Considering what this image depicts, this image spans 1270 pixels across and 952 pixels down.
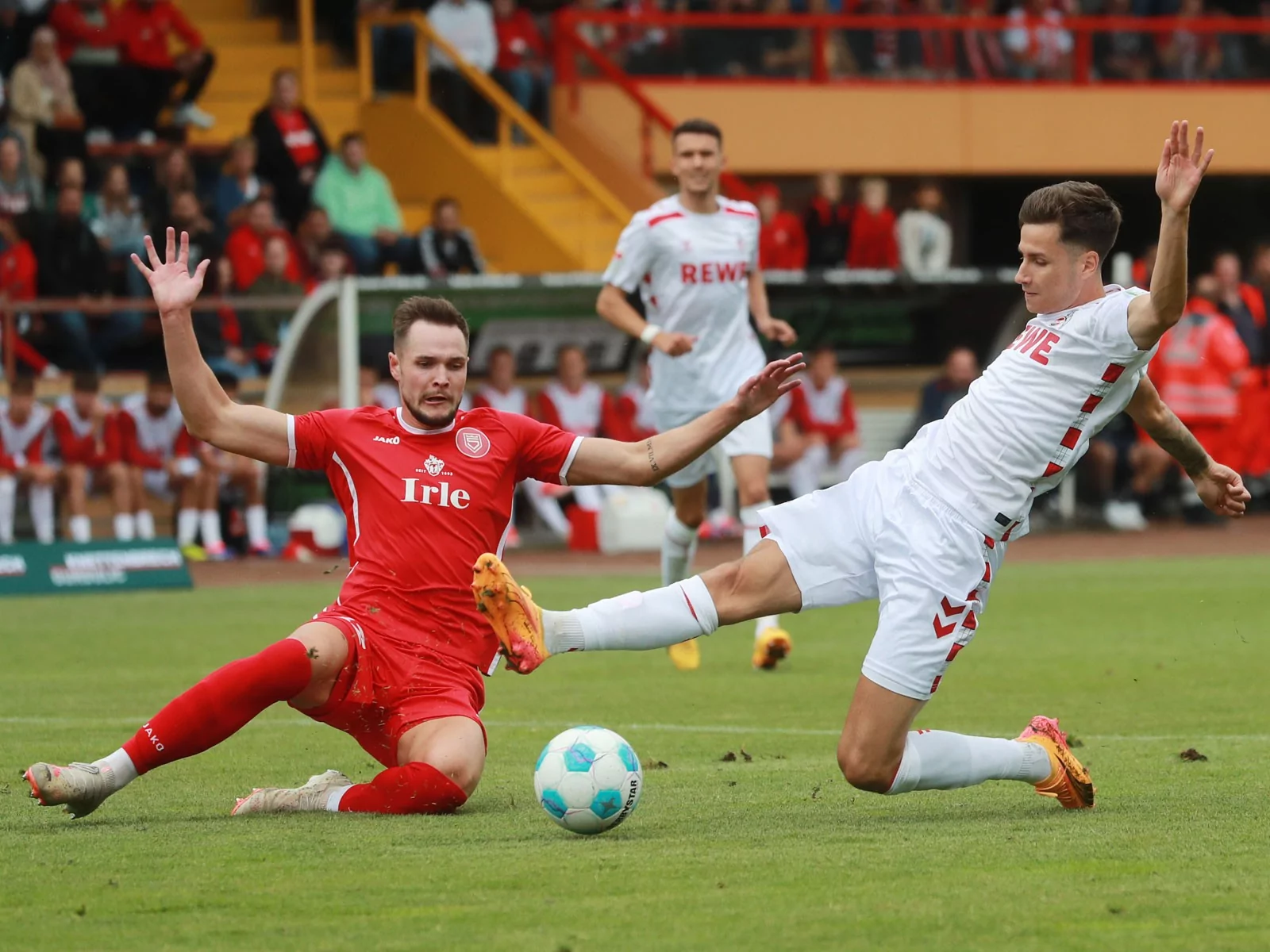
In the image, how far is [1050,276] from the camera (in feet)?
19.2

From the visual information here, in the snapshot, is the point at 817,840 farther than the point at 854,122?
No

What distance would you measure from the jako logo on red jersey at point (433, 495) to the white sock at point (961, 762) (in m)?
1.56

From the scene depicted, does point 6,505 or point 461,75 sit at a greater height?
point 461,75

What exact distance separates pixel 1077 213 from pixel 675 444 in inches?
53.8

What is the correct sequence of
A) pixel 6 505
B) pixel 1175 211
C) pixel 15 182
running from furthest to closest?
pixel 15 182, pixel 6 505, pixel 1175 211

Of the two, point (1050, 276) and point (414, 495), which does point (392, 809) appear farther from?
point (1050, 276)

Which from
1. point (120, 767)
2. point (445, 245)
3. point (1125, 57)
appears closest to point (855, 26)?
point (1125, 57)

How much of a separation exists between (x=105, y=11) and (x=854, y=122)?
8.90 meters

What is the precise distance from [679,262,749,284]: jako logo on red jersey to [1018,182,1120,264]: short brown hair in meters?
5.12

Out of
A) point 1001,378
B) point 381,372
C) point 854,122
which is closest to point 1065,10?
point 854,122

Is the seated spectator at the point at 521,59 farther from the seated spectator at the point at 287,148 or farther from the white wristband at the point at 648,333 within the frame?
the white wristband at the point at 648,333

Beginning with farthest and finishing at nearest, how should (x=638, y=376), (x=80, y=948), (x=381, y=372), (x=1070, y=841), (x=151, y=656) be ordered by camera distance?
1. (x=638, y=376)
2. (x=381, y=372)
3. (x=151, y=656)
4. (x=1070, y=841)
5. (x=80, y=948)

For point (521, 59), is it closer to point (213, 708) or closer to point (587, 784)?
point (213, 708)

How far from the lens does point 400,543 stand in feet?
20.2
